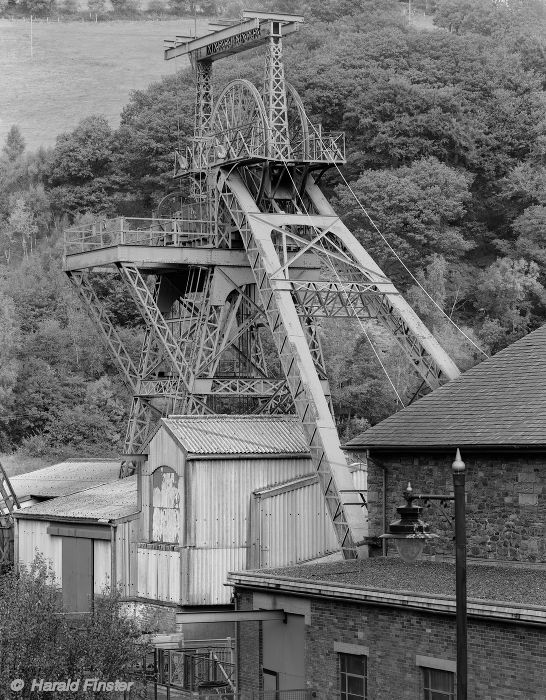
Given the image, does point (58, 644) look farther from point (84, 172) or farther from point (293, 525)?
point (84, 172)

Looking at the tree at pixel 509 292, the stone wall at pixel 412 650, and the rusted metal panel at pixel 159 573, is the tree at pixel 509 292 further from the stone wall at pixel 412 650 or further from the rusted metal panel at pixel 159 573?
the stone wall at pixel 412 650

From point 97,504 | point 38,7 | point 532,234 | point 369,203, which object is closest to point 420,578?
point 97,504

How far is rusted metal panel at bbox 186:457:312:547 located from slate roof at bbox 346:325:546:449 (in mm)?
4483

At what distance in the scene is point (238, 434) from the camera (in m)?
35.1

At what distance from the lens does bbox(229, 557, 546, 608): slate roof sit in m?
23.5

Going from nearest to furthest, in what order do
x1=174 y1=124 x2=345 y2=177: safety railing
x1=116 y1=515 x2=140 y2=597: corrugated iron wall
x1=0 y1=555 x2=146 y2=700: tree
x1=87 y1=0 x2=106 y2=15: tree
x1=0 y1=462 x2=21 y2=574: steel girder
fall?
x1=0 y1=555 x2=146 y2=700: tree < x1=116 y1=515 x2=140 y2=597: corrugated iron wall < x1=174 y1=124 x2=345 y2=177: safety railing < x1=0 y1=462 x2=21 y2=574: steel girder < x1=87 y1=0 x2=106 y2=15: tree

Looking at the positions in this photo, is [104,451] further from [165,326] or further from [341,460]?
[341,460]

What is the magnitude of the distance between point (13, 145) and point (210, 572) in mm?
79142

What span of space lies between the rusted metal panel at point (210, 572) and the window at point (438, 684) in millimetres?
10160

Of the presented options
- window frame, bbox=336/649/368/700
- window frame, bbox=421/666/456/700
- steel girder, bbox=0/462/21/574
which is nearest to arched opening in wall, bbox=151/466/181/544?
window frame, bbox=336/649/368/700

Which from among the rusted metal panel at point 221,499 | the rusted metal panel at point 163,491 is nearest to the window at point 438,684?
the rusted metal panel at point 221,499

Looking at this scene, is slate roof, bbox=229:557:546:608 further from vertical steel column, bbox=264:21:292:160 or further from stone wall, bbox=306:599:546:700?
vertical steel column, bbox=264:21:292:160

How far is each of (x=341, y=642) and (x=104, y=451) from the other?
48.7m

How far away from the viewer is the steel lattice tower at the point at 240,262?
38.7 m
